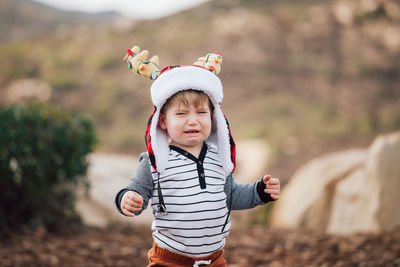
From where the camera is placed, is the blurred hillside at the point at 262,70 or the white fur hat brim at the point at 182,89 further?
the blurred hillside at the point at 262,70

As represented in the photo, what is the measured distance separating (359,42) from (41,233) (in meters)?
14.5

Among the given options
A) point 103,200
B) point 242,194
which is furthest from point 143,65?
point 103,200

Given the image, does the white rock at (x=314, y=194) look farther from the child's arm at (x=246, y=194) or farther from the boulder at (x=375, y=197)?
the child's arm at (x=246, y=194)

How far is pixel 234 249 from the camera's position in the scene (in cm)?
412

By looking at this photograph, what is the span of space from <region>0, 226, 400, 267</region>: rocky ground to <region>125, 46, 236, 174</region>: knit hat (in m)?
1.97

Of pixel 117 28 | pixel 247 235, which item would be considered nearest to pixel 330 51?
pixel 117 28

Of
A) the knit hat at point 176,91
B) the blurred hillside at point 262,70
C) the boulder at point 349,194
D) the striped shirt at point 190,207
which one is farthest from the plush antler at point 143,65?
the blurred hillside at point 262,70

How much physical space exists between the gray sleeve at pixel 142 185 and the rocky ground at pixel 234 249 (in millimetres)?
1898

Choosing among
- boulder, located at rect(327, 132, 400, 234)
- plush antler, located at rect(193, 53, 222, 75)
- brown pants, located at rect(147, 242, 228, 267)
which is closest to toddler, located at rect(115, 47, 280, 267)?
brown pants, located at rect(147, 242, 228, 267)

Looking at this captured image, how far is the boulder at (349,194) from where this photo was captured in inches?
169

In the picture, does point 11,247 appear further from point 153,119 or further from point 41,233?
point 153,119

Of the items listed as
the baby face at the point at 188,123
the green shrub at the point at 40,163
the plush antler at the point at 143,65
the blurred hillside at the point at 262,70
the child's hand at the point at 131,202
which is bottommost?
the child's hand at the point at 131,202

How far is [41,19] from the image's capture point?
24750mm

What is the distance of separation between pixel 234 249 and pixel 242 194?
222 centimetres
